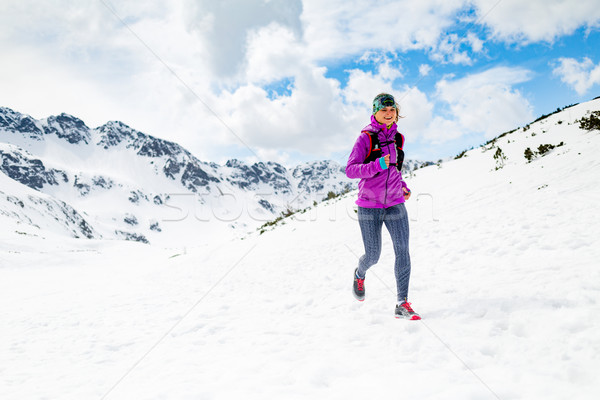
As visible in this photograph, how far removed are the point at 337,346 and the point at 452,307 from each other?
174 cm

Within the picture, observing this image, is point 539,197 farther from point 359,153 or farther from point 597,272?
point 359,153

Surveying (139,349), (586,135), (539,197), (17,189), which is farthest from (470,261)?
(17,189)

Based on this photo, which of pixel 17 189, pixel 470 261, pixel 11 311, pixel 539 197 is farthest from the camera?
pixel 17 189

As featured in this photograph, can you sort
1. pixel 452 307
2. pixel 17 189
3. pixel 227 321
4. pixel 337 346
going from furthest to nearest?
pixel 17 189, pixel 227 321, pixel 452 307, pixel 337 346

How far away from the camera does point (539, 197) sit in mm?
7039

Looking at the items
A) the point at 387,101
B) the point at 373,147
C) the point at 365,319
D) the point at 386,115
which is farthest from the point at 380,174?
the point at 365,319

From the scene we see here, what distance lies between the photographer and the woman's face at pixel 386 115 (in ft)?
14.0

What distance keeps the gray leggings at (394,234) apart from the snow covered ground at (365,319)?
59 centimetres

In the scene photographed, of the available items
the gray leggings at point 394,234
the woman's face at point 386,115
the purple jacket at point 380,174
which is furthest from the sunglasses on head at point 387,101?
the gray leggings at point 394,234

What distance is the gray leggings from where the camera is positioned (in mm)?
4227

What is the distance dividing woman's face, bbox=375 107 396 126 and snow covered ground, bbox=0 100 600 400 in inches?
107

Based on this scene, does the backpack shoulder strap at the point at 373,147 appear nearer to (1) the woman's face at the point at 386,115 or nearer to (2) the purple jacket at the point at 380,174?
(2) the purple jacket at the point at 380,174

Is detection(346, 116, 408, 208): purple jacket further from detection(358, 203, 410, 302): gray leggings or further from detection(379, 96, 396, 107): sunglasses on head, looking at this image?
detection(379, 96, 396, 107): sunglasses on head

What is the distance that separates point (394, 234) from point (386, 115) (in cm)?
165
